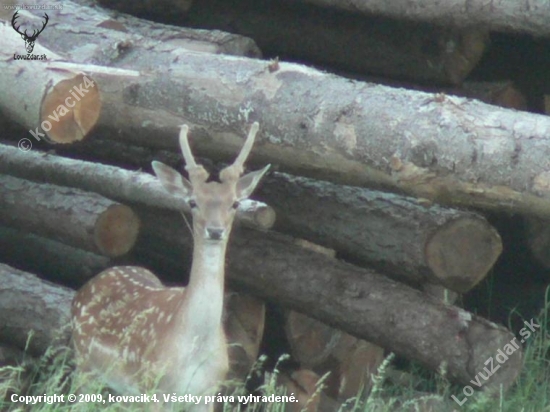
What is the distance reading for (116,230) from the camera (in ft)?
19.8

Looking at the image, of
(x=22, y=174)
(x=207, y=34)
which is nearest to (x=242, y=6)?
(x=207, y=34)

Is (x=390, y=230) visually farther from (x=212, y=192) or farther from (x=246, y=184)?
(x=212, y=192)

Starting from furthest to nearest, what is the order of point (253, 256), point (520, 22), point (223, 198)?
point (253, 256)
point (520, 22)
point (223, 198)

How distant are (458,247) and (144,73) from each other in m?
1.75

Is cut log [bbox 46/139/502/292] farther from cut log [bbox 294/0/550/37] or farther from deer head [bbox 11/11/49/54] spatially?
deer head [bbox 11/11/49/54]

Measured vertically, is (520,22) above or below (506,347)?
above

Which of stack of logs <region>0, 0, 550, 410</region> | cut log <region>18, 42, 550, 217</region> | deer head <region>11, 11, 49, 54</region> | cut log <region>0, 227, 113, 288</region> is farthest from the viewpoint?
cut log <region>0, 227, 113, 288</region>

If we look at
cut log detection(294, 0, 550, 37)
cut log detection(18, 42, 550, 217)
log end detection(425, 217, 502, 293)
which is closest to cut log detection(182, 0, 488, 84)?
cut log detection(294, 0, 550, 37)

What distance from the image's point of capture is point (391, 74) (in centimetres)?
685

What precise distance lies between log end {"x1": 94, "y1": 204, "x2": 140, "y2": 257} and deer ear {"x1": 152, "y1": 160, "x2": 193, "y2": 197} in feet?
2.46

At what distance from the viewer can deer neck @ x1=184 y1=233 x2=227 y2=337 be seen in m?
5.23

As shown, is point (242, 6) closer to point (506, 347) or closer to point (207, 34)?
point (207, 34)

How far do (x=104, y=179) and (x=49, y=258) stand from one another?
103 centimetres

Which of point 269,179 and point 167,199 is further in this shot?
point 269,179
